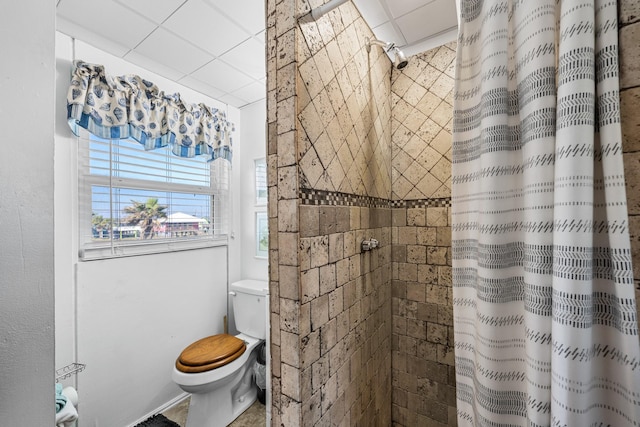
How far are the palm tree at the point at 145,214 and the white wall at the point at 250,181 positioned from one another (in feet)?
2.32

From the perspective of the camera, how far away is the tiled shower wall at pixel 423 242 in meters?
1.44

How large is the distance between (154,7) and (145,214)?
125cm

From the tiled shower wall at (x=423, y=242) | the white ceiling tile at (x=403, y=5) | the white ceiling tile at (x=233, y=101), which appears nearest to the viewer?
the white ceiling tile at (x=403, y=5)

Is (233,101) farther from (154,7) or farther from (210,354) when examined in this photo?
(210,354)

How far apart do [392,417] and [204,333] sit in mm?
1552

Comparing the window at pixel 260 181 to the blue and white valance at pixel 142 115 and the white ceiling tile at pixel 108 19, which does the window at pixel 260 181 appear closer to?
the blue and white valance at pixel 142 115

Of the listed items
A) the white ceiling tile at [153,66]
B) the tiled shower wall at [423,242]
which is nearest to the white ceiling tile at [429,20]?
the tiled shower wall at [423,242]

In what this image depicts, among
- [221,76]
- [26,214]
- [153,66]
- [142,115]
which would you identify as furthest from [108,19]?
[26,214]

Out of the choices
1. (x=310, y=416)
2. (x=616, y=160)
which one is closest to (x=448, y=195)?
(x=616, y=160)

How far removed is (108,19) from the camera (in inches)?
52.3

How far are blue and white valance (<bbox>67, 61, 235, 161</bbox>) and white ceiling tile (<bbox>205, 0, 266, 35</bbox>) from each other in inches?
32.4

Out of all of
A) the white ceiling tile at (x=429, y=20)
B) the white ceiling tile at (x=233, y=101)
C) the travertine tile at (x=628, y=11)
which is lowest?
the travertine tile at (x=628, y=11)

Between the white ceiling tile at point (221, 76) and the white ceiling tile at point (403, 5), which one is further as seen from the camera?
the white ceiling tile at point (221, 76)

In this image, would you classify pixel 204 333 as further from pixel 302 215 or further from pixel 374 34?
pixel 374 34
